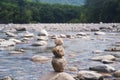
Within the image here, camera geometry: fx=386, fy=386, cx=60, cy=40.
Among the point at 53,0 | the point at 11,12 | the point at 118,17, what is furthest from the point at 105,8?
the point at 53,0

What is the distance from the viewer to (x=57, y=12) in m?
106

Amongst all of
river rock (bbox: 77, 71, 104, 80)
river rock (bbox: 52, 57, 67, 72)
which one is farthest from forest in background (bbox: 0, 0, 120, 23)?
river rock (bbox: 52, 57, 67, 72)

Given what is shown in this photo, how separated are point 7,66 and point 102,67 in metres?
4.80

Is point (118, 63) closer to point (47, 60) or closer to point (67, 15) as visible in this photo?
point (47, 60)

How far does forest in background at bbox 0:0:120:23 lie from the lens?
78238 mm

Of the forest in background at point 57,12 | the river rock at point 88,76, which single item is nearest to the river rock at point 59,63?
the river rock at point 88,76

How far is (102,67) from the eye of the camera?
16406 mm

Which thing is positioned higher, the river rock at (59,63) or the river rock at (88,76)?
the river rock at (59,63)

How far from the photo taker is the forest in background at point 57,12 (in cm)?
7824

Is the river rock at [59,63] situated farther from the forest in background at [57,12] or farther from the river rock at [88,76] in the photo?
the forest in background at [57,12]

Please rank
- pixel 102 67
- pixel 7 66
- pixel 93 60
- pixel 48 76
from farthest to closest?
1. pixel 93 60
2. pixel 7 66
3. pixel 102 67
4. pixel 48 76

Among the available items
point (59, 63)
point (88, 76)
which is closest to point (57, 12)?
point (88, 76)

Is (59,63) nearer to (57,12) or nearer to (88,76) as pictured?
(88,76)

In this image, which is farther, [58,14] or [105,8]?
[58,14]
